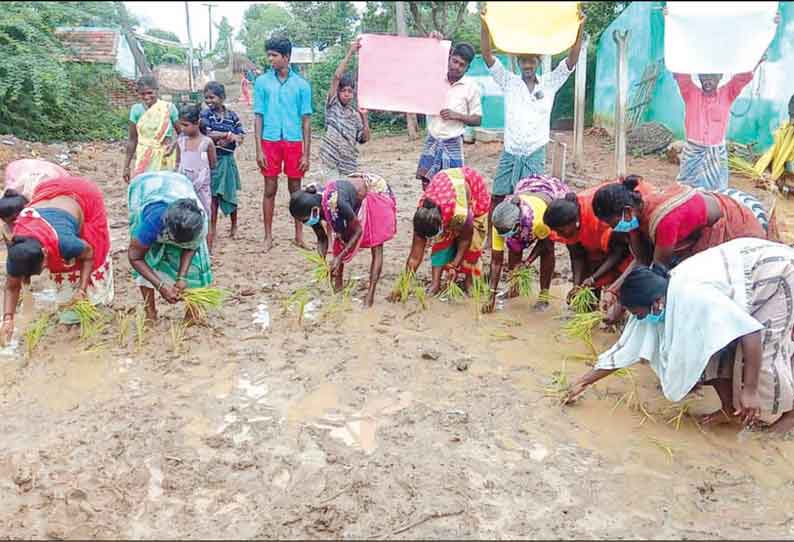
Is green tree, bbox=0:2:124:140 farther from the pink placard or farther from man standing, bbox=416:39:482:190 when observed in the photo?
man standing, bbox=416:39:482:190

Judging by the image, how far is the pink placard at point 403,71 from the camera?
5.93 metres

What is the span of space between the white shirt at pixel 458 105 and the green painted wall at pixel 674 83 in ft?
6.78

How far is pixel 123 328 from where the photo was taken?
14.3 ft

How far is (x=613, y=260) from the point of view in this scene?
4484mm

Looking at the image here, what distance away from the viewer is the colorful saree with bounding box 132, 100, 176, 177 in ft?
18.7

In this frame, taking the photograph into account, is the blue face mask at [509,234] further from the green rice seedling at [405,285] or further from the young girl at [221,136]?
the young girl at [221,136]

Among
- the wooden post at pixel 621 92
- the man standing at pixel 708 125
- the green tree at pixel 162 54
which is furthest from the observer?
the green tree at pixel 162 54

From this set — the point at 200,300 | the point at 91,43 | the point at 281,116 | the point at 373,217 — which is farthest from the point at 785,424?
the point at 91,43

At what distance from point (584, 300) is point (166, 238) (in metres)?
2.49

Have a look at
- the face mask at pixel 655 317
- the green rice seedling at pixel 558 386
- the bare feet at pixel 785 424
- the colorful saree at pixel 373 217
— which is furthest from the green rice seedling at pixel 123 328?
the bare feet at pixel 785 424

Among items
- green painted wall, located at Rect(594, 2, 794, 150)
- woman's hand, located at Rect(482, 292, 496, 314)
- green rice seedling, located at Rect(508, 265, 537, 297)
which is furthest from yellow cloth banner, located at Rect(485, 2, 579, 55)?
green painted wall, located at Rect(594, 2, 794, 150)

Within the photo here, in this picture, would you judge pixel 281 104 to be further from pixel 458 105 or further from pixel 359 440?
pixel 359 440

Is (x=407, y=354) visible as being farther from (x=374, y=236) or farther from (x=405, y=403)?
(x=374, y=236)

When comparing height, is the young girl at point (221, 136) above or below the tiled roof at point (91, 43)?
below
